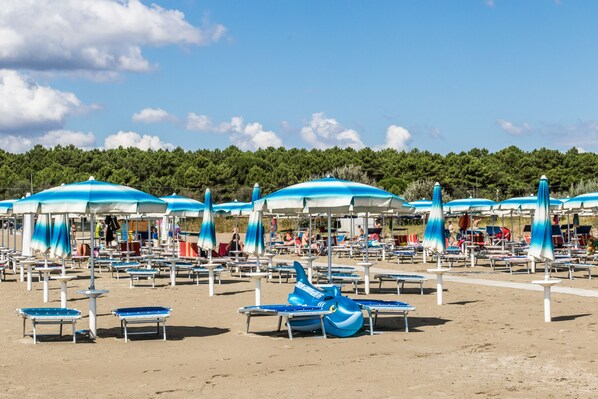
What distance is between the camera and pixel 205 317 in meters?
13.3

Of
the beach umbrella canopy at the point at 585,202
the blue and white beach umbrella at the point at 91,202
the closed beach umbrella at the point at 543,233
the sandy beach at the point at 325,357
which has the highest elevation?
the beach umbrella canopy at the point at 585,202

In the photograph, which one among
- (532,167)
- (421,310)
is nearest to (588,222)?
(532,167)

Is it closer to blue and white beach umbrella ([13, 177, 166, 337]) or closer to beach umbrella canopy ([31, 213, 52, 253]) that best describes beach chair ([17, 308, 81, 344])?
blue and white beach umbrella ([13, 177, 166, 337])

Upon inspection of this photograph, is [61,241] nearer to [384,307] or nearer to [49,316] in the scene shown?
[49,316]

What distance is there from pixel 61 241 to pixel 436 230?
6560 millimetres

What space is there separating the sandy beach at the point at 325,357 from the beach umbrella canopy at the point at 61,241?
3.91 ft

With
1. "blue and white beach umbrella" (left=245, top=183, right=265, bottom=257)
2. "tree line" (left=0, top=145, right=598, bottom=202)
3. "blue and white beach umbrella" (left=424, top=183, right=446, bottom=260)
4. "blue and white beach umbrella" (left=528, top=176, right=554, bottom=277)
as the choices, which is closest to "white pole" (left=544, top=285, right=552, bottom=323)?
"blue and white beach umbrella" (left=528, top=176, right=554, bottom=277)

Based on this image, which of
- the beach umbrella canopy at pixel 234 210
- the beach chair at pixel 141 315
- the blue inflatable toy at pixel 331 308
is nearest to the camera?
the beach chair at pixel 141 315

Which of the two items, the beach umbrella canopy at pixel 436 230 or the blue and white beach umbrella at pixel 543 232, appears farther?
the beach umbrella canopy at pixel 436 230

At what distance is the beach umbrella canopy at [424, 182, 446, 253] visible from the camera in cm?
1498

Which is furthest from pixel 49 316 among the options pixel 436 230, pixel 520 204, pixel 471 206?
pixel 471 206

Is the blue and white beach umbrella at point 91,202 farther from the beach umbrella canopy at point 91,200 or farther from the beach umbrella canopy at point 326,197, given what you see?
the beach umbrella canopy at point 326,197

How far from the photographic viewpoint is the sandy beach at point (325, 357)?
765 cm

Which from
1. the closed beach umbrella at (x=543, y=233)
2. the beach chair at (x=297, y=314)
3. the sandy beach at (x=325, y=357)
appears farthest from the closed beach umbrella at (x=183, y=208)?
the closed beach umbrella at (x=543, y=233)
